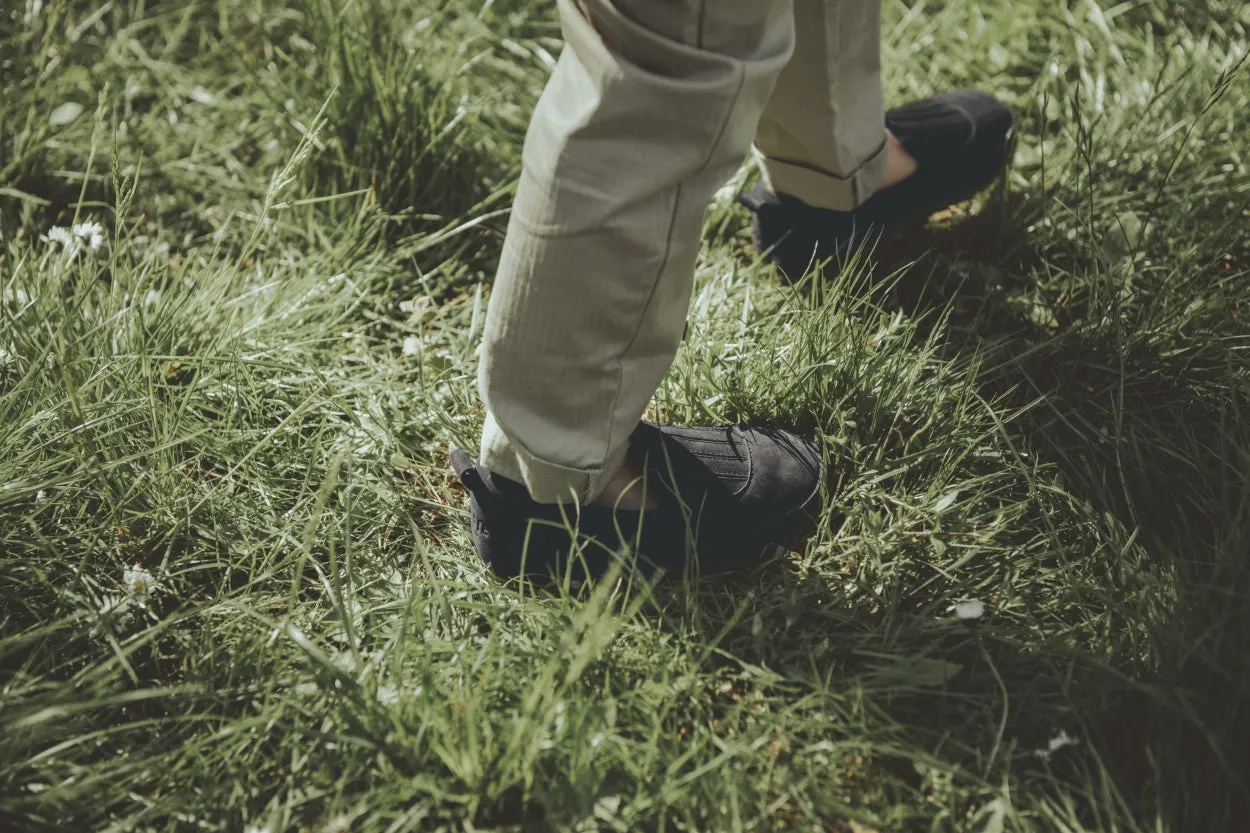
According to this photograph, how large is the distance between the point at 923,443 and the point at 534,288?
907 millimetres

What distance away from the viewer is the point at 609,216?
1.08 metres

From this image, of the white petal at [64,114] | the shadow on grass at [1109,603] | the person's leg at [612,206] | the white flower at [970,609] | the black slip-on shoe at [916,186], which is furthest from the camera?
the white petal at [64,114]

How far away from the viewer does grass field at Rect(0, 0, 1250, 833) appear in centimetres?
126

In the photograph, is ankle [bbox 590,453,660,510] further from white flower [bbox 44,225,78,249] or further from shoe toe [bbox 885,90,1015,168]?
white flower [bbox 44,225,78,249]

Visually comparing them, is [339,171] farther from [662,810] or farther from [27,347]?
[662,810]

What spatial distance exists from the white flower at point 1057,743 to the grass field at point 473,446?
1.3 inches

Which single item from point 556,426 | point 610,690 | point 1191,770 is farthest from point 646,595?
point 1191,770

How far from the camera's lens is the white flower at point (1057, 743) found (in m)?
1.26

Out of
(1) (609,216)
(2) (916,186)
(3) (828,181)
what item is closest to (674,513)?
(1) (609,216)

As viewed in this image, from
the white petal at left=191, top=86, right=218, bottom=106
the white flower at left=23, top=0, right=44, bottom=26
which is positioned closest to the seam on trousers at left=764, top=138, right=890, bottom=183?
the white petal at left=191, top=86, right=218, bottom=106

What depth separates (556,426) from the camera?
1272mm

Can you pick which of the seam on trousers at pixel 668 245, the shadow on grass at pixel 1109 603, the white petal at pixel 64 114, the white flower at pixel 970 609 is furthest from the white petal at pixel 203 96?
the white flower at pixel 970 609

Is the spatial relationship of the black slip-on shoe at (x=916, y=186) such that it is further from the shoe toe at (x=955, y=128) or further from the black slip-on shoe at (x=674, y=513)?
the black slip-on shoe at (x=674, y=513)

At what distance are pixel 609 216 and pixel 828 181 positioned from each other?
91 cm
